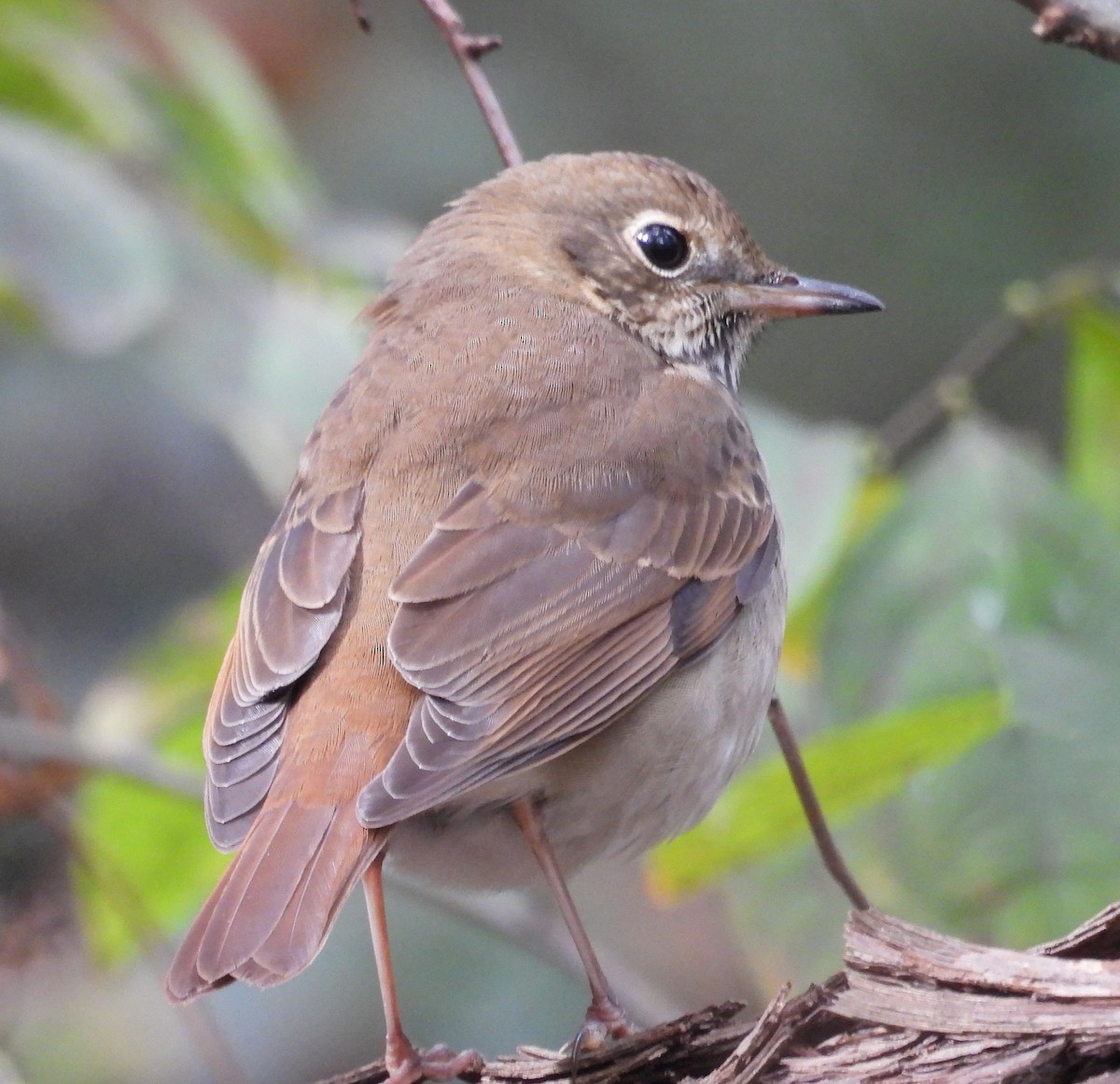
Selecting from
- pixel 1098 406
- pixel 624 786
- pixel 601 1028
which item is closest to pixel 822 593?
pixel 1098 406

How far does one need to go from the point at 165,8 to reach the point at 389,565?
3.33 m

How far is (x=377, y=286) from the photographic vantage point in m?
5.03

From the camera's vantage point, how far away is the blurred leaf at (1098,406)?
4.45 m

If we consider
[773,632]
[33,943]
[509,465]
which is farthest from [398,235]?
[33,943]

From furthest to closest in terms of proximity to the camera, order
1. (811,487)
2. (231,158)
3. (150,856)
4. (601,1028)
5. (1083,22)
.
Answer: (231,158)
(150,856)
(811,487)
(601,1028)
(1083,22)

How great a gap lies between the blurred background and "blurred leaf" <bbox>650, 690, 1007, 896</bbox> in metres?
0.29

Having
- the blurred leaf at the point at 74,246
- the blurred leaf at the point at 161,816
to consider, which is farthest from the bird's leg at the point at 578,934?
the blurred leaf at the point at 74,246

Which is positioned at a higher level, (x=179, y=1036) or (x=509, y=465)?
(x=509, y=465)

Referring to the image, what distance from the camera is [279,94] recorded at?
26.5ft

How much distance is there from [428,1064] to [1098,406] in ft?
7.78

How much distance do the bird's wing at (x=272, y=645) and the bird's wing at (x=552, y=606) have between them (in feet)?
0.62

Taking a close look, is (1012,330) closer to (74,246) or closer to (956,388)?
(956,388)

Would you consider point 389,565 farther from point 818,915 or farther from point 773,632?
point 818,915

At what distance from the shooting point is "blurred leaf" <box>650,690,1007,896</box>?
365 cm
